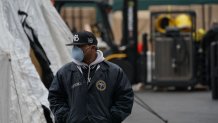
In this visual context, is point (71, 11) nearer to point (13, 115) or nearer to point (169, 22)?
point (169, 22)

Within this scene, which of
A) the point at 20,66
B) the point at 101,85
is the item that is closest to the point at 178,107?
the point at 20,66

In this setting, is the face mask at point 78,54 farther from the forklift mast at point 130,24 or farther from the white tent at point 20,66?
the forklift mast at point 130,24

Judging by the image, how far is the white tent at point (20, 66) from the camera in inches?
378

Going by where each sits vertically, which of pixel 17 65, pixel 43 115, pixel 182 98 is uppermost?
pixel 17 65

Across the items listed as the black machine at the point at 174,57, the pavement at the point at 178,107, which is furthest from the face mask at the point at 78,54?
the black machine at the point at 174,57

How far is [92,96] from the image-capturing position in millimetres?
7016

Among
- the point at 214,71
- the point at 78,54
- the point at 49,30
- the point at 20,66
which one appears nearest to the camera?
the point at 78,54

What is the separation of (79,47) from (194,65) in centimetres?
1377

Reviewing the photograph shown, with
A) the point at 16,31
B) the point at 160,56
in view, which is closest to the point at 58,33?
the point at 16,31

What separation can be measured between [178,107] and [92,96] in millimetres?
9627

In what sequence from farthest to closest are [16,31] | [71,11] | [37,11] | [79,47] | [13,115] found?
[71,11]
[37,11]
[16,31]
[13,115]
[79,47]

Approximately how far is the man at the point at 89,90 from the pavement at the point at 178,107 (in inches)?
233

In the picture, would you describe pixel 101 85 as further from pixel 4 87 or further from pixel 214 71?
pixel 214 71

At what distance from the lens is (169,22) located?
2178 centimetres
